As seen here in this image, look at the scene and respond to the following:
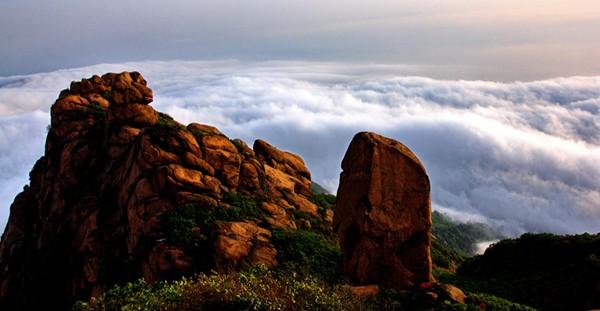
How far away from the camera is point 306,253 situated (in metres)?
25.0

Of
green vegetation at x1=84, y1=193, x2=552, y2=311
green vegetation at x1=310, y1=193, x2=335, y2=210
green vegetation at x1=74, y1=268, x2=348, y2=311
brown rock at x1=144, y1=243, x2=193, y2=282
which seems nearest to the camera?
green vegetation at x1=74, y1=268, x2=348, y2=311

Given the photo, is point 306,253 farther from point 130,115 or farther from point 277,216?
point 130,115

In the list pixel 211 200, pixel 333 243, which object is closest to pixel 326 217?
pixel 333 243

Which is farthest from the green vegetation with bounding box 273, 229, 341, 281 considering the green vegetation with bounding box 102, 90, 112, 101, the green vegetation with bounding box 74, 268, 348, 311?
the green vegetation with bounding box 102, 90, 112, 101

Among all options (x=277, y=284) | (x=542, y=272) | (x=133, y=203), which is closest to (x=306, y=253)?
(x=277, y=284)

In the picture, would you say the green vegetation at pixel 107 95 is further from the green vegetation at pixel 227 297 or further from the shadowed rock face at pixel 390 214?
the shadowed rock face at pixel 390 214

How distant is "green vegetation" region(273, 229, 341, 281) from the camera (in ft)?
76.3

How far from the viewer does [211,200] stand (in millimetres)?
28359

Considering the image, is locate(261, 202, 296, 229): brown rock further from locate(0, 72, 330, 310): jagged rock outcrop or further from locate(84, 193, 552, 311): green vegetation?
locate(84, 193, 552, 311): green vegetation

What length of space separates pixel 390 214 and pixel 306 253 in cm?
589

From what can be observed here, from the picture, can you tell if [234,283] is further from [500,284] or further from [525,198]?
[525,198]

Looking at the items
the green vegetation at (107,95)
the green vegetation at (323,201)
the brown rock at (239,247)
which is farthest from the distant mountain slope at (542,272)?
the green vegetation at (107,95)

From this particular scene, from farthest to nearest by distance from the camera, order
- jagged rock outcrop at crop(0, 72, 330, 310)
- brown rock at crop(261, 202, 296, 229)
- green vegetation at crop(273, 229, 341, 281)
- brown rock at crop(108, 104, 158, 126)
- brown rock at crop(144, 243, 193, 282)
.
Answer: brown rock at crop(108, 104, 158, 126) < brown rock at crop(261, 202, 296, 229) < jagged rock outcrop at crop(0, 72, 330, 310) < brown rock at crop(144, 243, 193, 282) < green vegetation at crop(273, 229, 341, 281)

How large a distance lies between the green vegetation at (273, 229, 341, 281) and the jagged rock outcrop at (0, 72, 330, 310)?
752 mm
